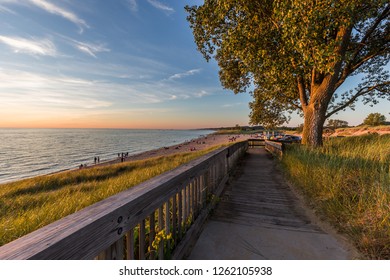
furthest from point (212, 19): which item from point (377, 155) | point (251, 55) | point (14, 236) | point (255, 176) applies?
point (14, 236)

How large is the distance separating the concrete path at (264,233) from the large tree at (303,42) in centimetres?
499

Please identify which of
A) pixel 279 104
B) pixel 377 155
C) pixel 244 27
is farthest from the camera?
pixel 279 104

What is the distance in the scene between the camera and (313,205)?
14.0ft

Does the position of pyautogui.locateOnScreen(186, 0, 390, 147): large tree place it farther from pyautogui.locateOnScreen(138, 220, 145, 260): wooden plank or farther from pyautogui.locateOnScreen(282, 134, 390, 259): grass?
pyautogui.locateOnScreen(138, 220, 145, 260): wooden plank

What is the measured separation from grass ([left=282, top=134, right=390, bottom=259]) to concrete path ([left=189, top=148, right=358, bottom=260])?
0.29 metres

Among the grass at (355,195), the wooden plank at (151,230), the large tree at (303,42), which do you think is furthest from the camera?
the large tree at (303,42)

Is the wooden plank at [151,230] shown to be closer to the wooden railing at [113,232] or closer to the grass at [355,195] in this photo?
the wooden railing at [113,232]

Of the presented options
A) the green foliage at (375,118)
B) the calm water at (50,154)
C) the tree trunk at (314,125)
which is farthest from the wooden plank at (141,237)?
the green foliage at (375,118)

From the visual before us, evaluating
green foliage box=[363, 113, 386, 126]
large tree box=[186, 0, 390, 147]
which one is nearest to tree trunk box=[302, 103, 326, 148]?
large tree box=[186, 0, 390, 147]

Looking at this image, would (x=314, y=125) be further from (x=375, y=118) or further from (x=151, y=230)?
(x=375, y=118)

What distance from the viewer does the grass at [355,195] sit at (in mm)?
2666

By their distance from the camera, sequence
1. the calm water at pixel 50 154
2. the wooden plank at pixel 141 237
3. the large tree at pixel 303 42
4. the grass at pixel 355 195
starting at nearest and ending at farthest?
1. the wooden plank at pixel 141 237
2. the grass at pixel 355 195
3. the large tree at pixel 303 42
4. the calm water at pixel 50 154

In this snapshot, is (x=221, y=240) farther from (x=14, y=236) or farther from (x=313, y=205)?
(x=14, y=236)

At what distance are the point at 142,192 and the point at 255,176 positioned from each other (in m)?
6.38
